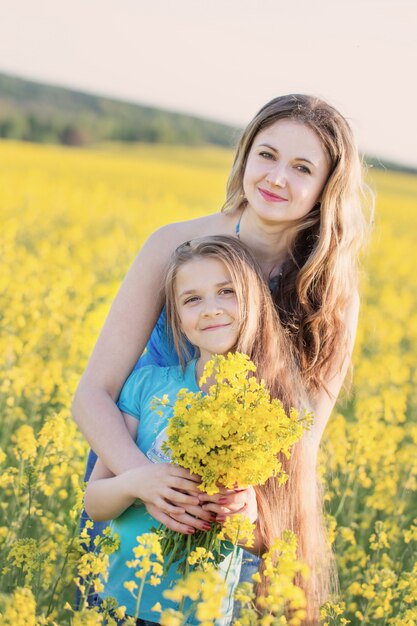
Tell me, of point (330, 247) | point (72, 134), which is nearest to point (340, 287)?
point (330, 247)

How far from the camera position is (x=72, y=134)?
132 feet

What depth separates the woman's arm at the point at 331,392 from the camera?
309cm

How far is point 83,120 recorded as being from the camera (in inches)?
1727

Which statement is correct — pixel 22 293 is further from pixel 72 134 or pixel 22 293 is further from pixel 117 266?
pixel 72 134

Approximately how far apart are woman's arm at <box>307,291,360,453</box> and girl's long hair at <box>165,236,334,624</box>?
135 millimetres

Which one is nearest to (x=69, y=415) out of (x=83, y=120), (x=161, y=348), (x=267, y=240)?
(x=161, y=348)

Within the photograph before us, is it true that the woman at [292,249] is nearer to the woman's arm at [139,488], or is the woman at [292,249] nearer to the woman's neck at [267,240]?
the woman's neck at [267,240]

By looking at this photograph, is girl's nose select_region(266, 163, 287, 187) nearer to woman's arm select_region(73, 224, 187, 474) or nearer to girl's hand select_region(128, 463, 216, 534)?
woman's arm select_region(73, 224, 187, 474)

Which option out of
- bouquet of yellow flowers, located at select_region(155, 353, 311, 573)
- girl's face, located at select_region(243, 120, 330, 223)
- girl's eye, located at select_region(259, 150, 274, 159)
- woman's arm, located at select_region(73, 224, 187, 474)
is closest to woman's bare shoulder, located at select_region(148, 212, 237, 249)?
woman's arm, located at select_region(73, 224, 187, 474)

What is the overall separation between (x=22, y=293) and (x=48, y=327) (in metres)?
0.46

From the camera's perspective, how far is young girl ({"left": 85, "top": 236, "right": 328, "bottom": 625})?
8.86 ft

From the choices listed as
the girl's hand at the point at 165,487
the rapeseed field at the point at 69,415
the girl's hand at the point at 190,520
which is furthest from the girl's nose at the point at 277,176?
the girl's hand at the point at 190,520

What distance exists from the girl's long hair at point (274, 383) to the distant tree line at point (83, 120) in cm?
3704

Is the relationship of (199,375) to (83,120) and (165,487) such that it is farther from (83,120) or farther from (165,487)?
(83,120)
